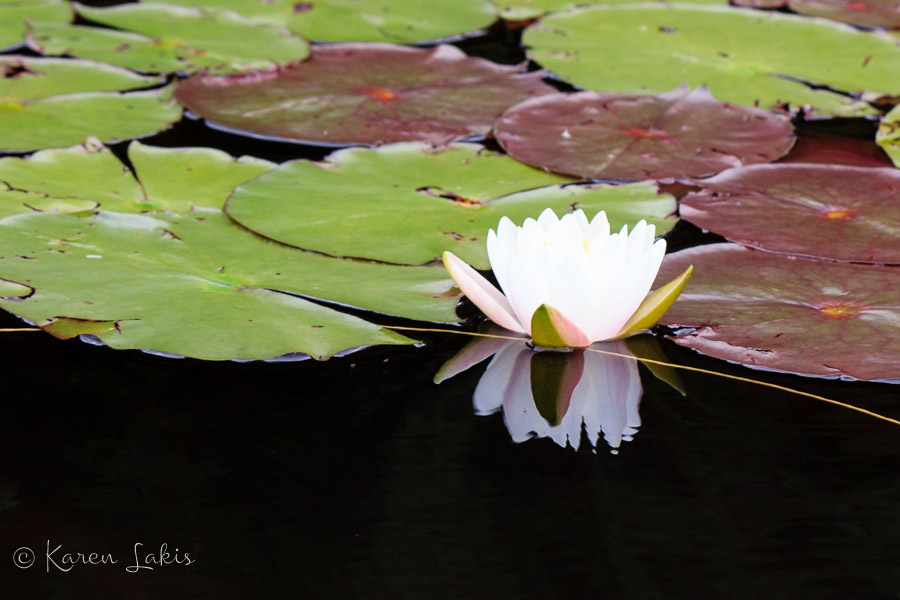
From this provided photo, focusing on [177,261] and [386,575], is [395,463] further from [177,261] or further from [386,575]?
[177,261]

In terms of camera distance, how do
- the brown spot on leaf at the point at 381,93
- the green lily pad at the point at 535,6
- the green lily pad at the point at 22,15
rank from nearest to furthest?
the brown spot on leaf at the point at 381,93, the green lily pad at the point at 22,15, the green lily pad at the point at 535,6

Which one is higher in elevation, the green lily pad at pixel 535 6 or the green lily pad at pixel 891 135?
the green lily pad at pixel 535 6

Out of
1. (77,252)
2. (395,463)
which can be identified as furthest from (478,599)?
(77,252)

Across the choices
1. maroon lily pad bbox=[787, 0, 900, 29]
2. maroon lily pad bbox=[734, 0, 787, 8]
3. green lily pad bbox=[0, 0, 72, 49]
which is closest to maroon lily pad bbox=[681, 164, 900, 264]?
maroon lily pad bbox=[787, 0, 900, 29]

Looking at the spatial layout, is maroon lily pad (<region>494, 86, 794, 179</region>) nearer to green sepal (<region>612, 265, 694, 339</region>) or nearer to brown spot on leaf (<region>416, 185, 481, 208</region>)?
brown spot on leaf (<region>416, 185, 481, 208</region>)

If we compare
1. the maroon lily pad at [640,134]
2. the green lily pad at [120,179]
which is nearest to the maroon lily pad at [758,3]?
the maroon lily pad at [640,134]

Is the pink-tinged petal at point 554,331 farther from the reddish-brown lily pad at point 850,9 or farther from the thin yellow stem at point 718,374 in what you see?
the reddish-brown lily pad at point 850,9
